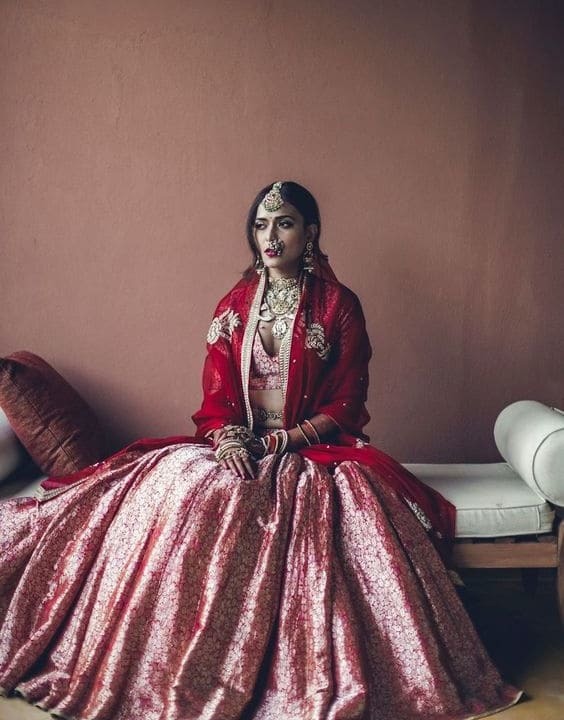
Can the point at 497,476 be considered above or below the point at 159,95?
below

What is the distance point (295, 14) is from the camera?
3.02 meters

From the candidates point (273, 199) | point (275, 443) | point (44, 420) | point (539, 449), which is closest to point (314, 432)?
point (275, 443)

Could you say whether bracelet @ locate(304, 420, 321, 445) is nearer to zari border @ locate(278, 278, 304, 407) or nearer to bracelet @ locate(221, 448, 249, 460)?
zari border @ locate(278, 278, 304, 407)

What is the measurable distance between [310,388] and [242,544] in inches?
27.0

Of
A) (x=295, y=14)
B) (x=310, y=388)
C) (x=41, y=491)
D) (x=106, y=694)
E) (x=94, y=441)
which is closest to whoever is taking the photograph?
(x=106, y=694)

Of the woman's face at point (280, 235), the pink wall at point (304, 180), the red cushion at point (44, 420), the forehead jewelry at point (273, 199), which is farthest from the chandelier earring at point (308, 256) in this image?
the red cushion at point (44, 420)

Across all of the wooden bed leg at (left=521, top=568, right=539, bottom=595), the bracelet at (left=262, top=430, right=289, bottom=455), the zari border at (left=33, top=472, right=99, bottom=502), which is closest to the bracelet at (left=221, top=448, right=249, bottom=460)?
the bracelet at (left=262, top=430, right=289, bottom=455)

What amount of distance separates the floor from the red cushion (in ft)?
2.71

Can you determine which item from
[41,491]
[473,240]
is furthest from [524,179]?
[41,491]

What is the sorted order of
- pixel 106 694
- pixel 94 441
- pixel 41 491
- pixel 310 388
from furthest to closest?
pixel 94 441 < pixel 310 388 < pixel 41 491 < pixel 106 694

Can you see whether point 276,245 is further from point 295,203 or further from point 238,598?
point 238,598

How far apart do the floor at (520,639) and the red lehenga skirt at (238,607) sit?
0.21 ft

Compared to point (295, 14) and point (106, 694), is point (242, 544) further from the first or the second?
point (295, 14)

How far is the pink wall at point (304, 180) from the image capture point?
303cm
